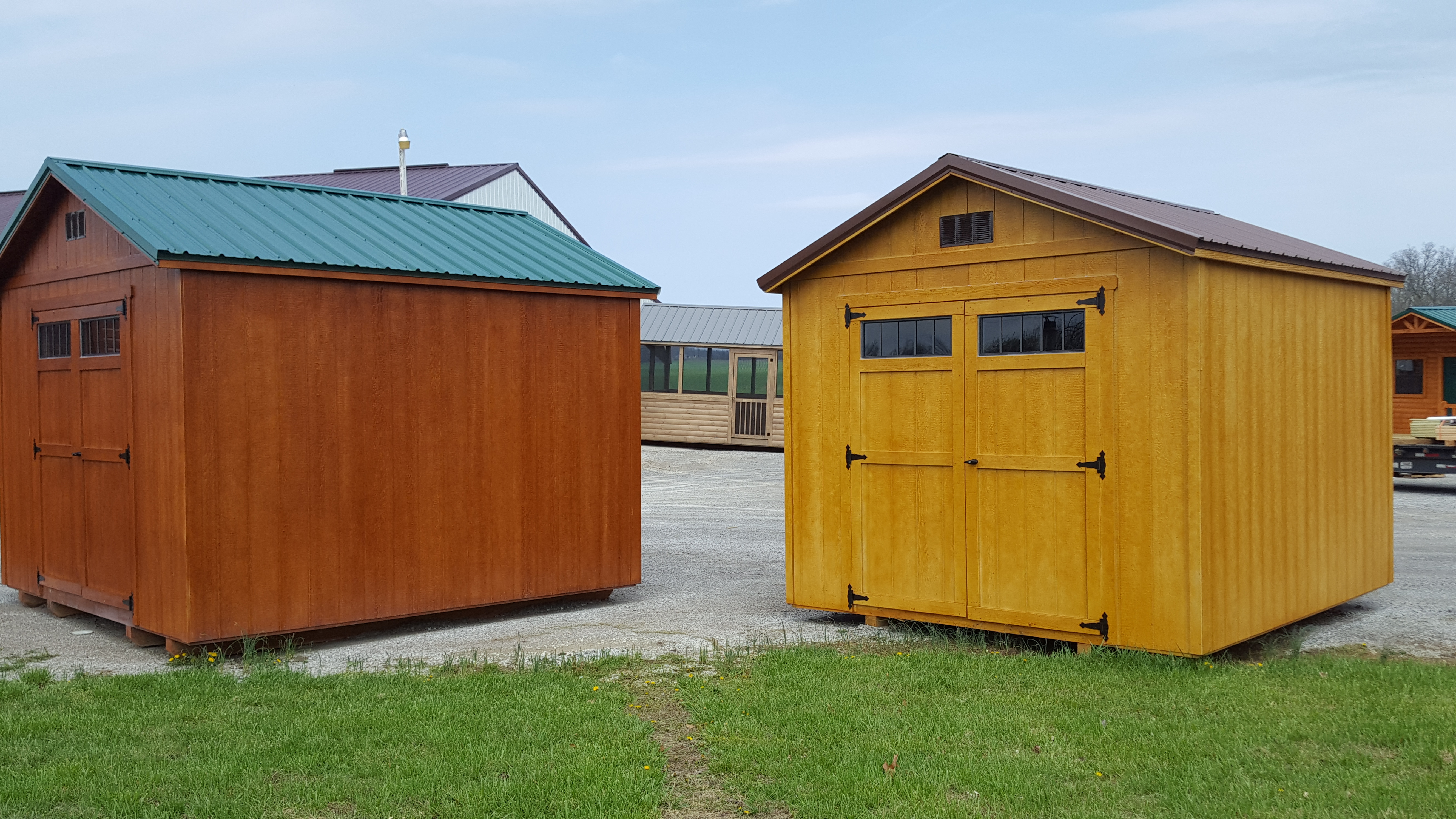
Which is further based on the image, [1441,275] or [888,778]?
[1441,275]

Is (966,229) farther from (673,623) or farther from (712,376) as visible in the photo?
(712,376)

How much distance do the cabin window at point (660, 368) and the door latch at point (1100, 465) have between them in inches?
876

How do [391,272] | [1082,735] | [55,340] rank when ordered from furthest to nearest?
[55,340]
[391,272]
[1082,735]

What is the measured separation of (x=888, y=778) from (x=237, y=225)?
638 cm

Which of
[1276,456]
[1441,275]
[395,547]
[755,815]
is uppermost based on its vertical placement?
[1441,275]

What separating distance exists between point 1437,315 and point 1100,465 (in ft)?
63.9

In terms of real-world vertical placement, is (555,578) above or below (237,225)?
below

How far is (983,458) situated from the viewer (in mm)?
8695

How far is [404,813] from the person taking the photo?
541 centimetres

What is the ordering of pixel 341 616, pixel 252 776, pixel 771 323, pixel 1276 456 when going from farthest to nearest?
1. pixel 771 323
2. pixel 341 616
3. pixel 1276 456
4. pixel 252 776

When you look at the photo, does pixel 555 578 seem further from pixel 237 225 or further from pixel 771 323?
pixel 771 323

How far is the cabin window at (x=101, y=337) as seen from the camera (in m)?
9.53

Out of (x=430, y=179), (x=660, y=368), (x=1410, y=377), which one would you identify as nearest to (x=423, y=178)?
(x=430, y=179)

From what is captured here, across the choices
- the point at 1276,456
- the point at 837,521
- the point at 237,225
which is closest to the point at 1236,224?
the point at 1276,456
